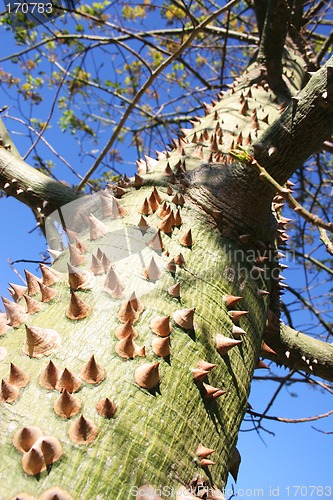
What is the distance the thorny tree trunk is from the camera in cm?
89

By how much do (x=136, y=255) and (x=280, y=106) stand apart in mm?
1649

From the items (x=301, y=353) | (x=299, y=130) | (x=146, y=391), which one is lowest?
(x=146, y=391)

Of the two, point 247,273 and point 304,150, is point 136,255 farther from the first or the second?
point 304,150

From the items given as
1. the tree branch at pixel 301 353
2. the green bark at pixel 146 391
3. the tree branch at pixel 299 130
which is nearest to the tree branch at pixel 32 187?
the green bark at pixel 146 391

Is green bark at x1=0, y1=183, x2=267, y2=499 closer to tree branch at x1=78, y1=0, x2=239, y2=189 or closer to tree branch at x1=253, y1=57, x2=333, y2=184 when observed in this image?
tree branch at x1=253, y1=57, x2=333, y2=184

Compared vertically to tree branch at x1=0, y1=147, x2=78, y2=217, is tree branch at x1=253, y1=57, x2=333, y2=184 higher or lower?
higher

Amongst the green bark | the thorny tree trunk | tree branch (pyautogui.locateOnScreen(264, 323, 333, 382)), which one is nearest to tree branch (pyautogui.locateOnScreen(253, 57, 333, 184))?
the thorny tree trunk

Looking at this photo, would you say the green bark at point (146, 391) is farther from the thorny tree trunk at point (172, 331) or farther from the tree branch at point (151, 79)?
the tree branch at point (151, 79)

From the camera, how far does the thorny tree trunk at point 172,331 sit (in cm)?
89

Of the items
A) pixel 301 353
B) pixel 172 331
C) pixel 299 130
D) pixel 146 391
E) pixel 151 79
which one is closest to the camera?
pixel 146 391

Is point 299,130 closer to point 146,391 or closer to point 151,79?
point 146,391

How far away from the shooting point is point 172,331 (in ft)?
3.70

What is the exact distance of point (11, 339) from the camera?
113cm

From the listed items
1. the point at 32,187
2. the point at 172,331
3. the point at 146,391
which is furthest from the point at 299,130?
the point at 32,187
